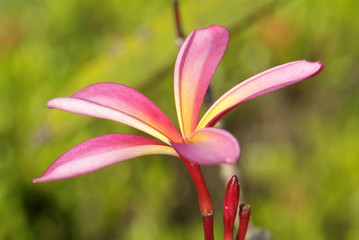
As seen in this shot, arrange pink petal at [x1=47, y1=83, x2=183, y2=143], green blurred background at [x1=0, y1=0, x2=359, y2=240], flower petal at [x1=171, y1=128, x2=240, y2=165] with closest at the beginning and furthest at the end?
flower petal at [x1=171, y1=128, x2=240, y2=165]
pink petal at [x1=47, y1=83, x2=183, y2=143]
green blurred background at [x1=0, y1=0, x2=359, y2=240]

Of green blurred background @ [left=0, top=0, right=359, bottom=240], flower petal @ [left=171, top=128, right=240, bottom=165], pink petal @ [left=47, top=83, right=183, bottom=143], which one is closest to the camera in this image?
flower petal @ [left=171, top=128, right=240, bottom=165]

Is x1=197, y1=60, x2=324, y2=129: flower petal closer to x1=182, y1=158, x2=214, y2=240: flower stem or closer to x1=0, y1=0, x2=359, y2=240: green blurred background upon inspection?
x1=182, y1=158, x2=214, y2=240: flower stem

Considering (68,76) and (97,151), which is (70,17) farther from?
(97,151)

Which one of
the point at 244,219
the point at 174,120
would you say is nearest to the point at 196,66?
the point at 244,219

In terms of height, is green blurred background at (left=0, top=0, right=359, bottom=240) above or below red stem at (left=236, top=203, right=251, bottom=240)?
above

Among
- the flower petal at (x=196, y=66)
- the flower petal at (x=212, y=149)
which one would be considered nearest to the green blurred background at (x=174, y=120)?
the flower petal at (x=196, y=66)

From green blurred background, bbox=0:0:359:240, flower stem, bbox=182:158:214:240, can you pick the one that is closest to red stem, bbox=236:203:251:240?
flower stem, bbox=182:158:214:240
